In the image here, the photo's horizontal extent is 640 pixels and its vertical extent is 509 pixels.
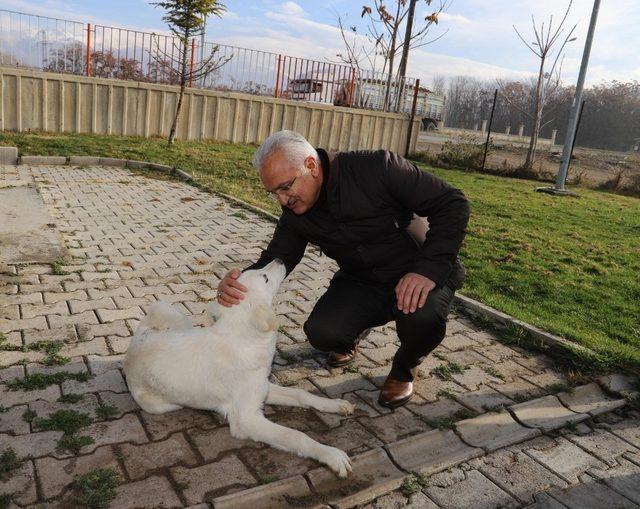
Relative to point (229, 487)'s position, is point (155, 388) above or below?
above

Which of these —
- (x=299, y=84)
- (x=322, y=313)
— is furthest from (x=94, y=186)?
(x=299, y=84)

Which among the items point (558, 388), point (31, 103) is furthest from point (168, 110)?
point (558, 388)

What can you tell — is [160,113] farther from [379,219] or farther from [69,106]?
[379,219]

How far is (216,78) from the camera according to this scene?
16609mm

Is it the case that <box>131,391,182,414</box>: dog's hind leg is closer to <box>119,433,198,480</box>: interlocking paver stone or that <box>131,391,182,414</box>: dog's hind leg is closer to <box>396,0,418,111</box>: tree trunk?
<box>119,433,198,480</box>: interlocking paver stone

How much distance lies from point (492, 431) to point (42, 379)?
2.74 meters

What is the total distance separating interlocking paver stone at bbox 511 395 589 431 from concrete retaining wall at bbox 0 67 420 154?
1382 centimetres

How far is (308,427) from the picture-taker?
123 inches

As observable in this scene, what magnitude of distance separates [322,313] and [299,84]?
1638cm

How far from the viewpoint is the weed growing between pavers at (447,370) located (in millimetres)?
3869

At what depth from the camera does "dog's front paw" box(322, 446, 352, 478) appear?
2.67m

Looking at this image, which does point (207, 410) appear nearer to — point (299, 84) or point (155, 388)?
point (155, 388)

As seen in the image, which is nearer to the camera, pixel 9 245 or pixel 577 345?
pixel 577 345

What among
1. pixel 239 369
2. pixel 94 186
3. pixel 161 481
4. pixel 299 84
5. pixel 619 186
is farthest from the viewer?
pixel 299 84
